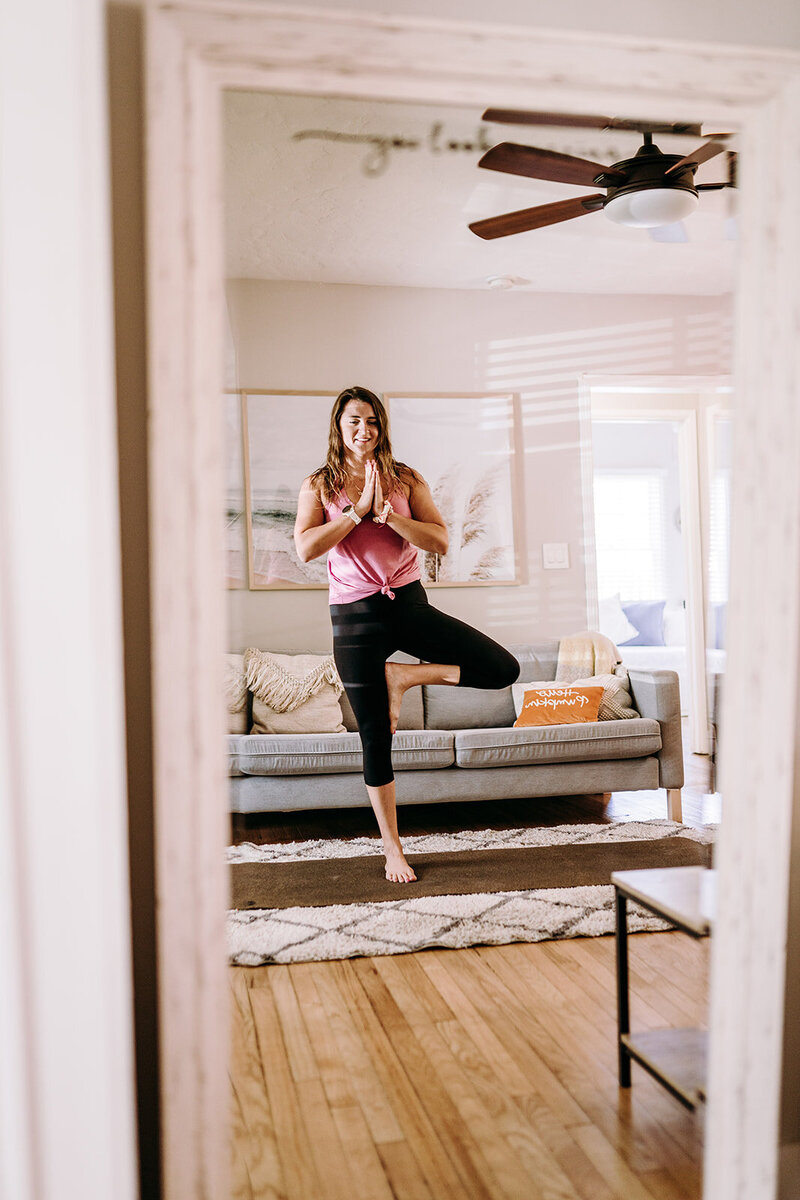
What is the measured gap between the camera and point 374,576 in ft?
9.58

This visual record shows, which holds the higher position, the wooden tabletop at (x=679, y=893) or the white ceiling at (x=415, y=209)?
the white ceiling at (x=415, y=209)

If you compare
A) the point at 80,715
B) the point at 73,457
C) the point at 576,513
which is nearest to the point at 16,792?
the point at 80,715

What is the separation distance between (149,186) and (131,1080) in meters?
1.07

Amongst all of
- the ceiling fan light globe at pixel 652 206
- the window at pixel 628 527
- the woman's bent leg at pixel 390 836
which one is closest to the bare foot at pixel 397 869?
the woman's bent leg at pixel 390 836

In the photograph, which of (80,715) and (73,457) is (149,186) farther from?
(80,715)

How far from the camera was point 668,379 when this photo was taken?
4.46m

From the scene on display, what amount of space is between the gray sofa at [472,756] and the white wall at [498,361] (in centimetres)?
54

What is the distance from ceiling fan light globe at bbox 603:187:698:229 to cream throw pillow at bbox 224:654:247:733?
2139 mm

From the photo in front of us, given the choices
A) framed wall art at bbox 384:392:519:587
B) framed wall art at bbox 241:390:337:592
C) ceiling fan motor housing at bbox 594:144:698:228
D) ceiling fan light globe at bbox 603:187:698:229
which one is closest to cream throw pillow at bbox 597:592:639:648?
framed wall art at bbox 384:392:519:587

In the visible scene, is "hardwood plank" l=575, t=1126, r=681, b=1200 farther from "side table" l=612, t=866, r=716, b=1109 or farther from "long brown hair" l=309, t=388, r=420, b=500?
"long brown hair" l=309, t=388, r=420, b=500

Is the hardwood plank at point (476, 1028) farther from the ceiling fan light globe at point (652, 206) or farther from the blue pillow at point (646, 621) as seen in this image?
the blue pillow at point (646, 621)

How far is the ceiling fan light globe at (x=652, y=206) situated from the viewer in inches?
92.1

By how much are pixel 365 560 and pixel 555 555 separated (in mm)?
1680

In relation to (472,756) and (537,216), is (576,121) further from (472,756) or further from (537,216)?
(472,756)
